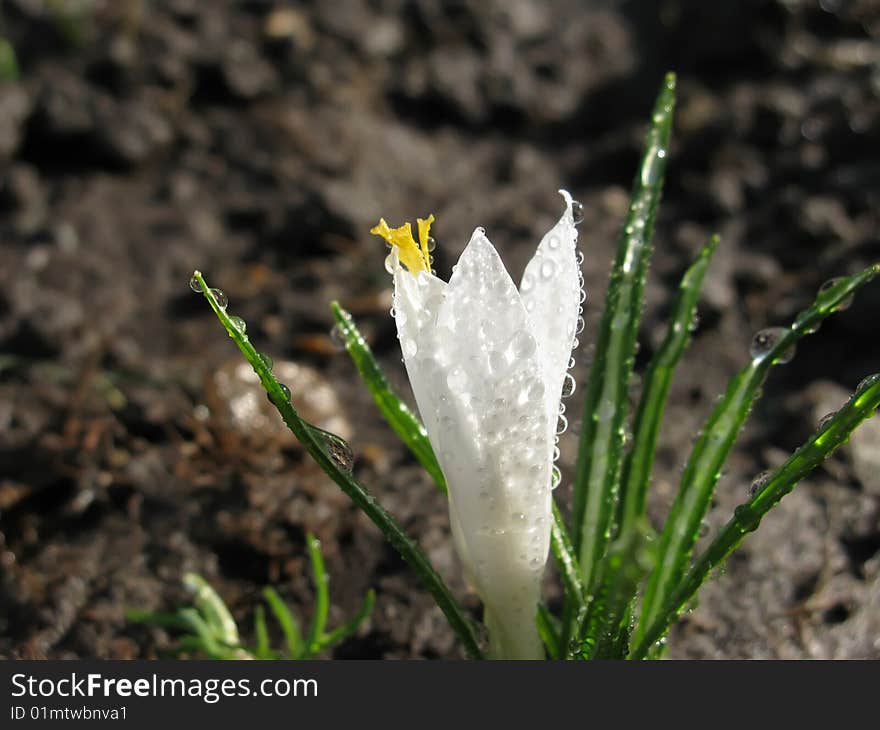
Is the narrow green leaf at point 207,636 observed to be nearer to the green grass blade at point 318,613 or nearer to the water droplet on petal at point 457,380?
the green grass blade at point 318,613

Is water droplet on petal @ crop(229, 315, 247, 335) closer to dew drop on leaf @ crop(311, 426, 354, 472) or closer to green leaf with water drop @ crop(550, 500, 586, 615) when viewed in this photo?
dew drop on leaf @ crop(311, 426, 354, 472)

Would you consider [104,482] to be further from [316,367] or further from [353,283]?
[353,283]

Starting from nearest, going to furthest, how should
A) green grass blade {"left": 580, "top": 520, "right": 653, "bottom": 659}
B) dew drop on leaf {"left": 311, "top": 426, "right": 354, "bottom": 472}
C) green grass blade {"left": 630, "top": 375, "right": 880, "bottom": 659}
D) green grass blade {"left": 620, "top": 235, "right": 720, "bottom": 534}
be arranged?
green grass blade {"left": 580, "top": 520, "right": 653, "bottom": 659} → green grass blade {"left": 630, "top": 375, "right": 880, "bottom": 659} → dew drop on leaf {"left": 311, "top": 426, "right": 354, "bottom": 472} → green grass blade {"left": 620, "top": 235, "right": 720, "bottom": 534}

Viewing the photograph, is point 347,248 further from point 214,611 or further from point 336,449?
point 336,449

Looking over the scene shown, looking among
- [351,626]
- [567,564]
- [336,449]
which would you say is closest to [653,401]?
[567,564]

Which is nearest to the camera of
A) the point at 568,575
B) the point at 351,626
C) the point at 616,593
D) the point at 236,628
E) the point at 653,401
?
the point at 616,593

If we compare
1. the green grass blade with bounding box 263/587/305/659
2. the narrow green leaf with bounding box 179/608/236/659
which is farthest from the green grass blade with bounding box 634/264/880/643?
the narrow green leaf with bounding box 179/608/236/659
